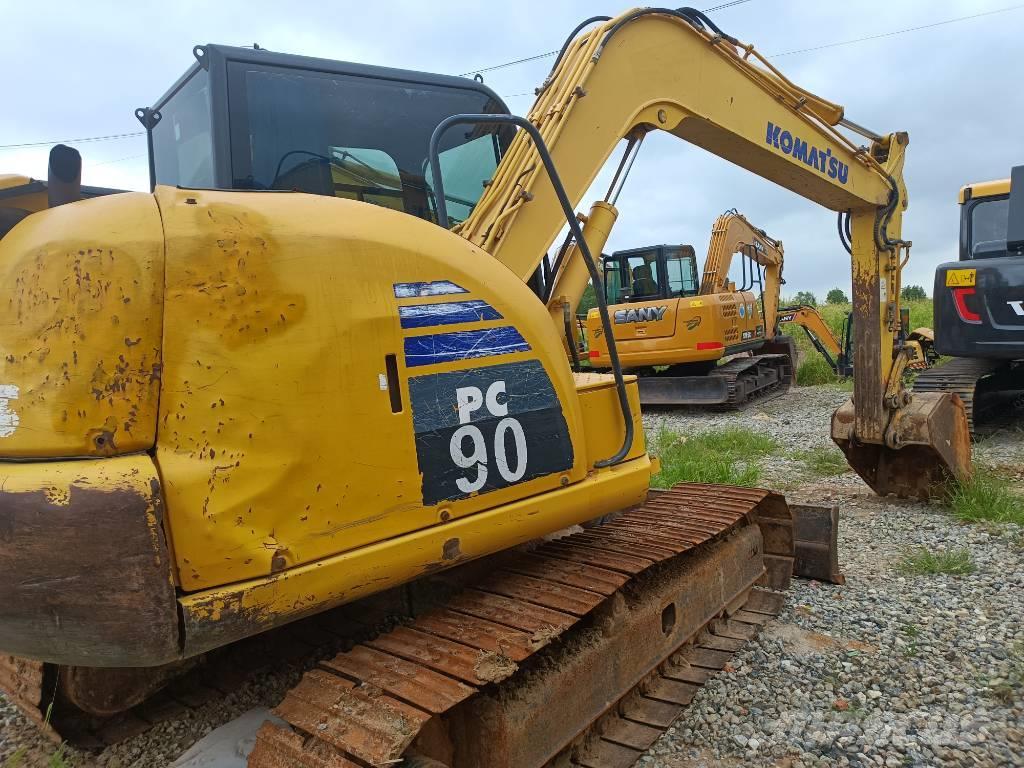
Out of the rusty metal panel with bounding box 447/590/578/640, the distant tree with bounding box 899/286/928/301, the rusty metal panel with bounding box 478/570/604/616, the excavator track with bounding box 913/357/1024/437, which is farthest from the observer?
A: the distant tree with bounding box 899/286/928/301

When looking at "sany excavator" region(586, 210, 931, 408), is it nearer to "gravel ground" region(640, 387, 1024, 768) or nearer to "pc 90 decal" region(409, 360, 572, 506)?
"gravel ground" region(640, 387, 1024, 768)

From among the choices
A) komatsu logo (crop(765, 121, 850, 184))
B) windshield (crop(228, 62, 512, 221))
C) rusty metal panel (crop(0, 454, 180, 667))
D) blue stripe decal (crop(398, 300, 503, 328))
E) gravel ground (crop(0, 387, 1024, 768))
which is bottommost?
gravel ground (crop(0, 387, 1024, 768))

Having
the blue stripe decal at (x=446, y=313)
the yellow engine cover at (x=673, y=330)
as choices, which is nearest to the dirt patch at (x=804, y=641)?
the blue stripe decal at (x=446, y=313)

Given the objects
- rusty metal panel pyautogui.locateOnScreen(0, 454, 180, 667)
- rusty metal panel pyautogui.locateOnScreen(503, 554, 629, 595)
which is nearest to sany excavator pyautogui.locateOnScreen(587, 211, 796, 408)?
rusty metal panel pyautogui.locateOnScreen(503, 554, 629, 595)

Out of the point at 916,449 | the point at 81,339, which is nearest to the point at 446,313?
the point at 81,339

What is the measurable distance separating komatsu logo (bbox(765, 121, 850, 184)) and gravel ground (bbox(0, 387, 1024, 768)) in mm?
Result: 2396

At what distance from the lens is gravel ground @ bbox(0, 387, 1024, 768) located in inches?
100

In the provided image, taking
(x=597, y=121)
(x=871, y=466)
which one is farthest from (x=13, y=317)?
(x=871, y=466)

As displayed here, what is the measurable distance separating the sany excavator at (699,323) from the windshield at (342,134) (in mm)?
7936

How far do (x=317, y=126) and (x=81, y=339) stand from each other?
4.76 ft

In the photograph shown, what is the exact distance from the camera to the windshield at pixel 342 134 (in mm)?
2742

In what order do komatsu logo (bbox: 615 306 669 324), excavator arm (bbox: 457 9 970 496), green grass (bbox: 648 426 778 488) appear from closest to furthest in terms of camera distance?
excavator arm (bbox: 457 9 970 496)
green grass (bbox: 648 426 778 488)
komatsu logo (bbox: 615 306 669 324)

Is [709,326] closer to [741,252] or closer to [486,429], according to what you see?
[741,252]

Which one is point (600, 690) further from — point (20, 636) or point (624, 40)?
point (624, 40)
